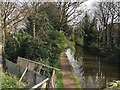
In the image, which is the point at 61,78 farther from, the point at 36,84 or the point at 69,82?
the point at 36,84

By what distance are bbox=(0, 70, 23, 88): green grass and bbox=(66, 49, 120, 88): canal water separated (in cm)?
60

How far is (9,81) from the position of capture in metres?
2.56

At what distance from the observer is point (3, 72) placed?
2598 millimetres

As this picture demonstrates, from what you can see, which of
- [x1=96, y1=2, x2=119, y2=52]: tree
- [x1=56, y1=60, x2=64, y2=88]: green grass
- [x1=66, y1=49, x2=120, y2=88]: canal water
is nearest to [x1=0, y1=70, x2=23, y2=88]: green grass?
[x1=56, y1=60, x2=64, y2=88]: green grass

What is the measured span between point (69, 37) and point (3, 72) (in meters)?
0.77

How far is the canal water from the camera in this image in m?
2.65

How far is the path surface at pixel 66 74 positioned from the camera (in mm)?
2588

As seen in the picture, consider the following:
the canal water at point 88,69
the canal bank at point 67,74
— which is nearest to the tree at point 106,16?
the canal water at point 88,69

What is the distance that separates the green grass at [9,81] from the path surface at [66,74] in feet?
1.48

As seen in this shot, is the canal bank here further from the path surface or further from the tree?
the tree

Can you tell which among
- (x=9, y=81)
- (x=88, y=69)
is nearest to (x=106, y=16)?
(x=88, y=69)

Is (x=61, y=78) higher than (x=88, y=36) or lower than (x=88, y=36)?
lower

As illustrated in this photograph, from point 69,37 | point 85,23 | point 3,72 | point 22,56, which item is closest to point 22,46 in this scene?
point 22,56

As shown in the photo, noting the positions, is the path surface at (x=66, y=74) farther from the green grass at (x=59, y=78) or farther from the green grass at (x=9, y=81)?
the green grass at (x=9, y=81)
